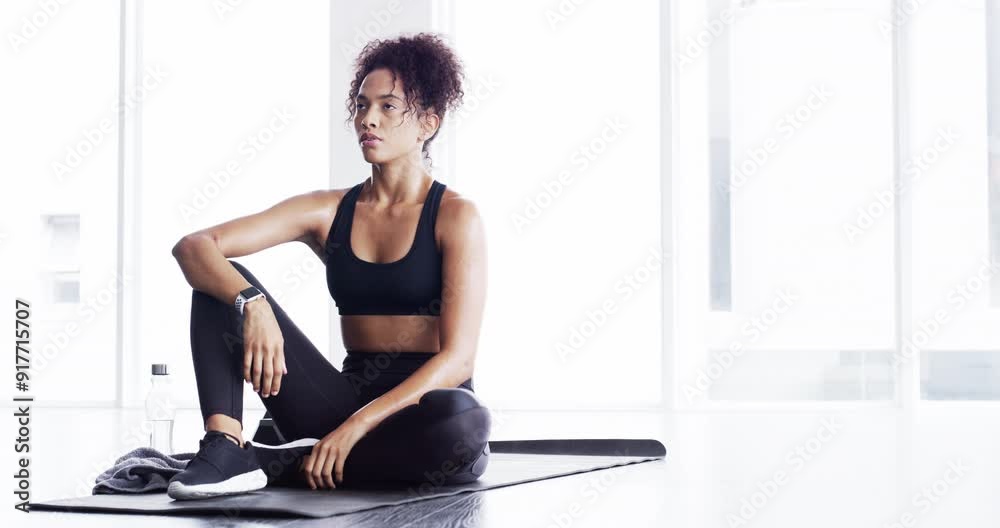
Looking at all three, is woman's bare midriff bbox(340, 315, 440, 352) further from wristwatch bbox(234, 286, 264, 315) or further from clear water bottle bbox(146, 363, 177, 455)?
clear water bottle bbox(146, 363, 177, 455)

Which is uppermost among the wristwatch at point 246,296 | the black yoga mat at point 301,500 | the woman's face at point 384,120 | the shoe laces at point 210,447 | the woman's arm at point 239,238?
the woman's face at point 384,120

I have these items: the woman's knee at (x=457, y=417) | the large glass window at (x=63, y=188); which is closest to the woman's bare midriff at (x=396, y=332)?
the woman's knee at (x=457, y=417)

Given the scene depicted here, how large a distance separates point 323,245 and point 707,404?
3083mm

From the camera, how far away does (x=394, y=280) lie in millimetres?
2107

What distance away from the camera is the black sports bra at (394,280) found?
2.11 m

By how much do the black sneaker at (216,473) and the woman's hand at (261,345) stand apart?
0.37 feet

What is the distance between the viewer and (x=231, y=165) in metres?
5.41

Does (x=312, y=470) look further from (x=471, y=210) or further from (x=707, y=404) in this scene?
(x=707, y=404)

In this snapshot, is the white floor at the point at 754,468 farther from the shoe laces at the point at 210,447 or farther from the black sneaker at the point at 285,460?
the black sneaker at the point at 285,460

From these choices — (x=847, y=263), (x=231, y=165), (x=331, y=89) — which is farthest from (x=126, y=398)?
(x=847, y=263)

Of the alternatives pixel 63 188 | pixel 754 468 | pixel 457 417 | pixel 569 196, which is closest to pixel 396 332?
pixel 457 417

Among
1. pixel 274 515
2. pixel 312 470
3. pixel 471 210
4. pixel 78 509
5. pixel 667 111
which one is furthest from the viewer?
pixel 667 111

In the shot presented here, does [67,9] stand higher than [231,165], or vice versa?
[67,9]

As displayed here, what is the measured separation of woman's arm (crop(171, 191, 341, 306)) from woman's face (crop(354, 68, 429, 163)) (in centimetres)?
15
